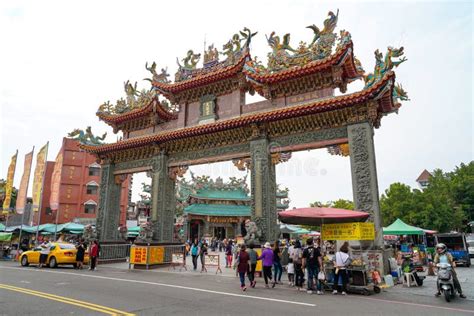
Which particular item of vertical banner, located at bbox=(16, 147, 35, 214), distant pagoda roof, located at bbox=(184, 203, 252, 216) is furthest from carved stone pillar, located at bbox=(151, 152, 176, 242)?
distant pagoda roof, located at bbox=(184, 203, 252, 216)

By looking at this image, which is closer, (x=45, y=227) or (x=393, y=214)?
(x=45, y=227)

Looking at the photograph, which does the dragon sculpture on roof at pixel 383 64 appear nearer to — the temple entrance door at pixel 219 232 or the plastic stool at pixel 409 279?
the plastic stool at pixel 409 279

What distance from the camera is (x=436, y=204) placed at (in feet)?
108

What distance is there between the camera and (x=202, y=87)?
1719cm

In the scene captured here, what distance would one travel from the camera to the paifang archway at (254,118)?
12328 mm

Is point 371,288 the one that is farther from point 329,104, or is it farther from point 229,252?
point 229,252

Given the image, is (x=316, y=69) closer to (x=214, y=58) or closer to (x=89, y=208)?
(x=214, y=58)

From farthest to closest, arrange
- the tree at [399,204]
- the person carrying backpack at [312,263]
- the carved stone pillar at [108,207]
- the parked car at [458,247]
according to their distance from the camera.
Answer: the tree at [399,204]
the carved stone pillar at [108,207]
the parked car at [458,247]
the person carrying backpack at [312,263]

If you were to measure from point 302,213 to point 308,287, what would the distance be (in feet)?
7.21

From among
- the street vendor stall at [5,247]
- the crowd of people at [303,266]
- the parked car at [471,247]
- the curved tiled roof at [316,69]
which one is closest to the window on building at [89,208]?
the street vendor stall at [5,247]

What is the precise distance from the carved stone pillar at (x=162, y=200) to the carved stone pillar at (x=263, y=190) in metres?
5.65

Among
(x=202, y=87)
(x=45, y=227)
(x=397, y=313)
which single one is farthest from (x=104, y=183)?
(x=397, y=313)

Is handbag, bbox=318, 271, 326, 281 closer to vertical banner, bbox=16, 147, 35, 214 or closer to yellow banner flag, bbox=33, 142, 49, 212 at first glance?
yellow banner flag, bbox=33, 142, 49, 212

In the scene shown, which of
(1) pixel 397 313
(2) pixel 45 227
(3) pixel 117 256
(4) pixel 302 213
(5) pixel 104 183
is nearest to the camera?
(1) pixel 397 313
